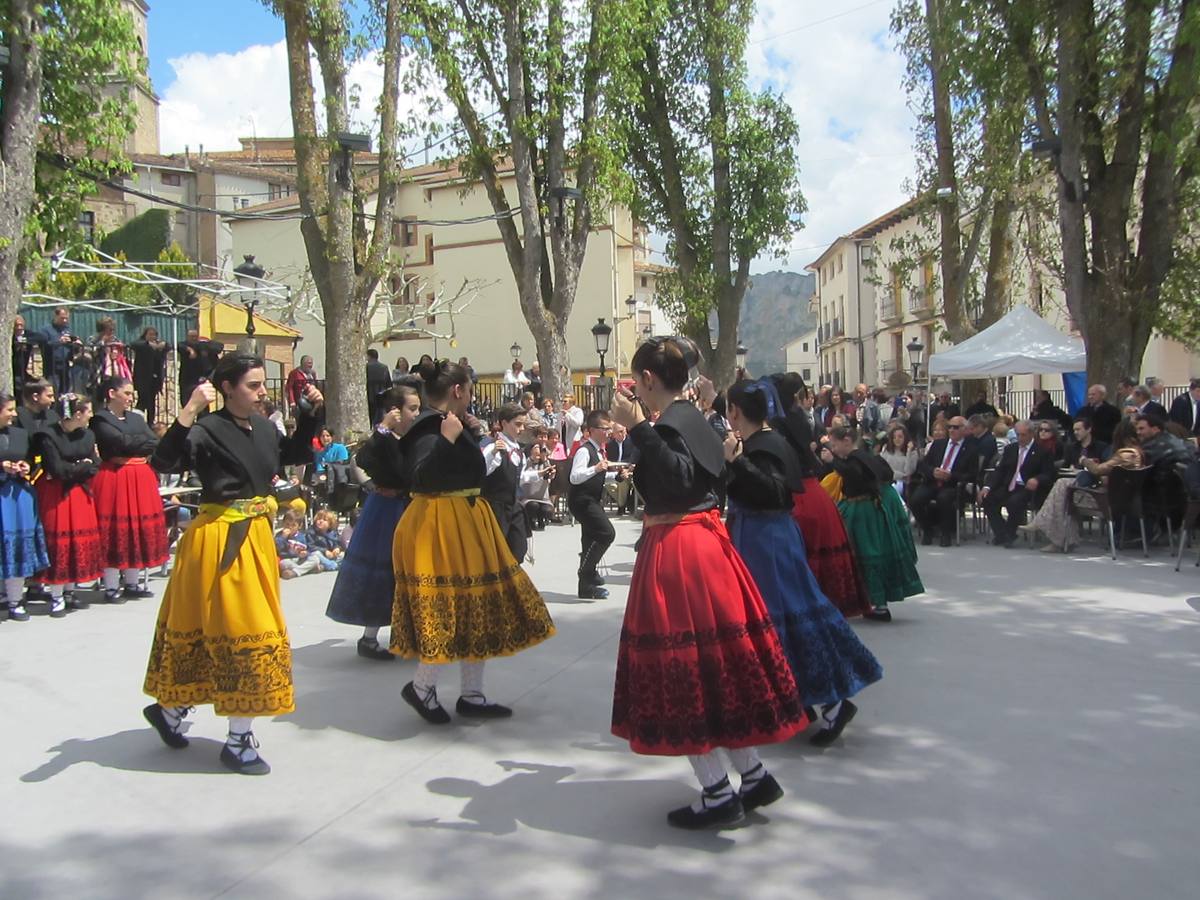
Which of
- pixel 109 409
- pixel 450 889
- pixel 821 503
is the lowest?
pixel 450 889

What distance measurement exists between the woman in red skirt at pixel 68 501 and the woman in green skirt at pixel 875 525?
585cm

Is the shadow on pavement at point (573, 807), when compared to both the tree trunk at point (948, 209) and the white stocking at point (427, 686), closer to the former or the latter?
the white stocking at point (427, 686)

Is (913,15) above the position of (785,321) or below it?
below

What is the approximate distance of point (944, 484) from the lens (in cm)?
1208

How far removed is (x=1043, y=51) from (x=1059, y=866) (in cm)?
1189

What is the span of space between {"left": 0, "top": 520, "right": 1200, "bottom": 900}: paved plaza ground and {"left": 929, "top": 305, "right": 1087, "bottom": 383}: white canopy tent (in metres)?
8.76

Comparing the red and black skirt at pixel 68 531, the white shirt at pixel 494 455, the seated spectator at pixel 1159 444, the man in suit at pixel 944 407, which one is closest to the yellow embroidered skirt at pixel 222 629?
the white shirt at pixel 494 455

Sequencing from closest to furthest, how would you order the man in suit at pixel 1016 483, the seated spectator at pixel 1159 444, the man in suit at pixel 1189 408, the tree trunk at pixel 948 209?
the seated spectator at pixel 1159 444
the man in suit at pixel 1016 483
the man in suit at pixel 1189 408
the tree trunk at pixel 948 209

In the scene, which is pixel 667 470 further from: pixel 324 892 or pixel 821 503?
pixel 821 503

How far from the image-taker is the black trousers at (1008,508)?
38.2ft

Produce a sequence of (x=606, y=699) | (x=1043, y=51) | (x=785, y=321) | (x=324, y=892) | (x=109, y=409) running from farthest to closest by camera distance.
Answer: (x=785, y=321) < (x=1043, y=51) < (x=109, y=409) < (x=606, y=699) < (x=324, y=892)

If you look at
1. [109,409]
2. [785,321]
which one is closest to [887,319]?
[109,409]

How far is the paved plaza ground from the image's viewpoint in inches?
141

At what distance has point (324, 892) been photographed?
3514 mm
